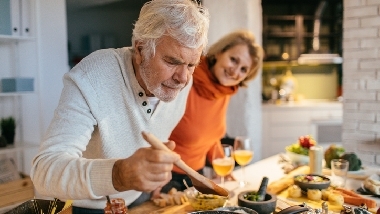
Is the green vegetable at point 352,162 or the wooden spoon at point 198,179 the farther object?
the green vegetable at point 352,162

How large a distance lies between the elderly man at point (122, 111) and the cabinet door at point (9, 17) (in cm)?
166

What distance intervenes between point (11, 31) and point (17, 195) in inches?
47.3

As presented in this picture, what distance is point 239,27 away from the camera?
4316mm

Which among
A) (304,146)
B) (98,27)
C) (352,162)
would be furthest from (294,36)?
(352,162)

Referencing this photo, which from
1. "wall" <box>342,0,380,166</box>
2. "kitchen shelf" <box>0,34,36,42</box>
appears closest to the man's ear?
"kitchen shelf" <box>0,34,36,42</box>

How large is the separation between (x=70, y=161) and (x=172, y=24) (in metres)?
0.52

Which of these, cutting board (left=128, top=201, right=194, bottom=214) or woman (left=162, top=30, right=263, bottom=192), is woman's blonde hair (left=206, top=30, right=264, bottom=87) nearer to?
woman (left=162, top=30, right=263, bottom=192)

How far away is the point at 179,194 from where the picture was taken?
1475 millimetres

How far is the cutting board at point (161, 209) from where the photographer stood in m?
1.37

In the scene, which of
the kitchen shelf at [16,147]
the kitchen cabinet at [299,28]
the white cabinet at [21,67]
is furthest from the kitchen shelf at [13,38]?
the kitchen cabinet at [299,28]

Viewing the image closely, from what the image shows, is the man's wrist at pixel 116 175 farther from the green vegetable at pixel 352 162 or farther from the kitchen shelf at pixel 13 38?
the kitchen shelf at pixel 13 38

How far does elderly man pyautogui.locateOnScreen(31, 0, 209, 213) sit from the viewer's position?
92 cm

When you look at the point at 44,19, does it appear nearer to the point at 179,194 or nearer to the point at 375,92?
the point at 179,194

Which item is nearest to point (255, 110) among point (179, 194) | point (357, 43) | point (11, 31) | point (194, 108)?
point (357, 43)
